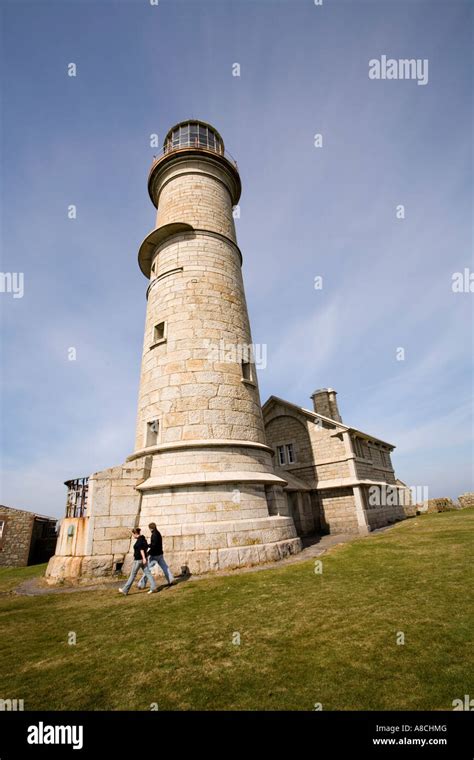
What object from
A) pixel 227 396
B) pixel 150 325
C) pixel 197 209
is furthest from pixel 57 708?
pixel 197 209

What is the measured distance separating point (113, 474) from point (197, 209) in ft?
36.5

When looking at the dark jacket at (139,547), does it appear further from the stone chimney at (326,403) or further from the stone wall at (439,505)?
the stone wall at (439,505)

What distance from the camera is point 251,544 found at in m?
9.52

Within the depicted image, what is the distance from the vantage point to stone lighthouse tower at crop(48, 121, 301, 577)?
374 inches

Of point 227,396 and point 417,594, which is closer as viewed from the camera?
point 417,594

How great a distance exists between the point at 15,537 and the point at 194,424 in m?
14.8

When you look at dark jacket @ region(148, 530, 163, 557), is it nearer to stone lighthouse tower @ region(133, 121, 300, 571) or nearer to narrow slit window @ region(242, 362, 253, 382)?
stone lighthouse tower @ region(133, 121, 300, 571)

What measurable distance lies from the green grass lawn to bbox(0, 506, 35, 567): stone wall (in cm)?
1224

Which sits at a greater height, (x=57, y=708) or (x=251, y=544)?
(x=251, y=544)

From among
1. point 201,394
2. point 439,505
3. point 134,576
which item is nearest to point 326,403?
point 201,394

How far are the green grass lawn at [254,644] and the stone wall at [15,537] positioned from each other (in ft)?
40.1
